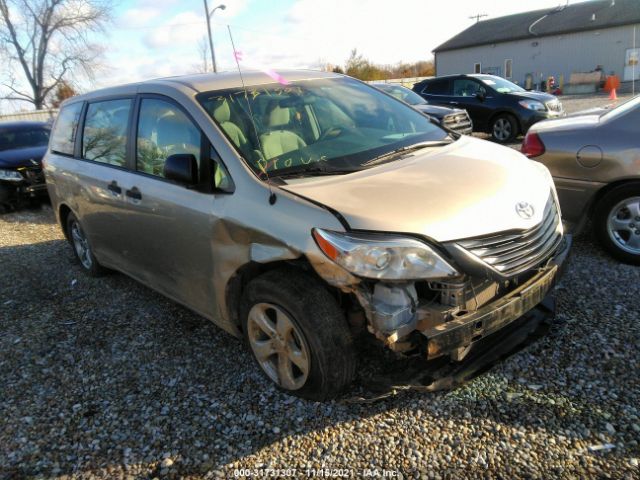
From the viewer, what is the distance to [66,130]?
5020 millimetres

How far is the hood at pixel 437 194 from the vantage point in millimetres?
2418

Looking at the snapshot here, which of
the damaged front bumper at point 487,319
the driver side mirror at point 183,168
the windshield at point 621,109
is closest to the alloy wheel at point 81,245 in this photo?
the driver side mirror at point 183,168

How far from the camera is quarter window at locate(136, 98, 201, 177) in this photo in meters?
3.21

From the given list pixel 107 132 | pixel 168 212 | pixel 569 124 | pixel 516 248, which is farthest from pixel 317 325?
pixel 569 124

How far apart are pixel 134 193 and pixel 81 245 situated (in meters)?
2.09

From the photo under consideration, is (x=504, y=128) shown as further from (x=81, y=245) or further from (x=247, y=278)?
(x=247, y=278)

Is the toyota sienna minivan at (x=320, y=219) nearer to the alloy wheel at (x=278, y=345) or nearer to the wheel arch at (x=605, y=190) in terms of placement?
the alloy wheel at (x=278, y=345)

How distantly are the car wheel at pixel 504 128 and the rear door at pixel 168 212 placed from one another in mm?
9903

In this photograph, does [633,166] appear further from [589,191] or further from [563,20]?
[563,20]

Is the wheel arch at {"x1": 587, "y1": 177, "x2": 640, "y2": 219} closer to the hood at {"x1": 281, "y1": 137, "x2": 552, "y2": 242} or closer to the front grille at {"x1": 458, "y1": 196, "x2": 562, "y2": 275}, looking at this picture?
the hood at {"x1": 281, "y1": 137, "x2": 552, "y2": 242}

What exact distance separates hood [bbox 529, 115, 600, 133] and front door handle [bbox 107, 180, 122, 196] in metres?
3.78

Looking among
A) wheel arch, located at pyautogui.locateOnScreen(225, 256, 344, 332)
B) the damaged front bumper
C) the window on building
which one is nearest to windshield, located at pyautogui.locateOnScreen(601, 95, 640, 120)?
the damaged front bumper

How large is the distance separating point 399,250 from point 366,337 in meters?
0.64

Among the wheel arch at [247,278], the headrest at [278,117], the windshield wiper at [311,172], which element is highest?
the headrest at [278,117]
